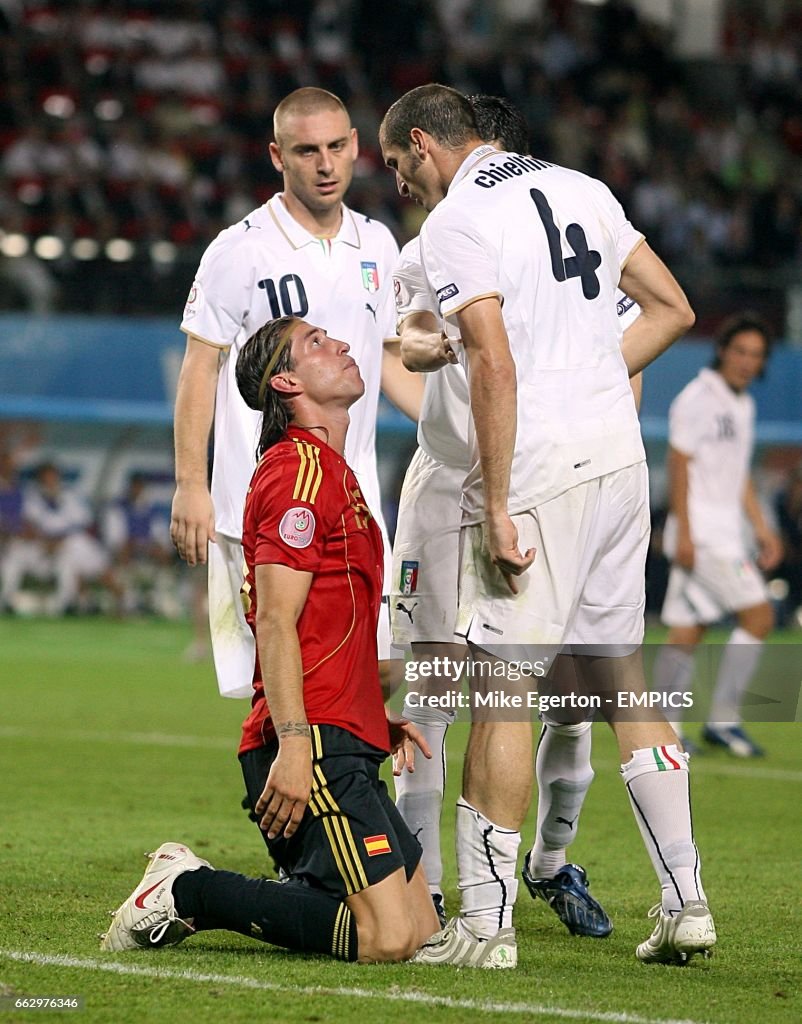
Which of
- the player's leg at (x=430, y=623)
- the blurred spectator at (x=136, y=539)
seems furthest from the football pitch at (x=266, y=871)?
the blurred spectator at (x=136, y=539)

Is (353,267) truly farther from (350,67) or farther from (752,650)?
(350,67)

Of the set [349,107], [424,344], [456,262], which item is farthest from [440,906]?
[349,107]

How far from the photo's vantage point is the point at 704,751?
10.1 metres

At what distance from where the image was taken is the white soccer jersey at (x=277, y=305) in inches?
235

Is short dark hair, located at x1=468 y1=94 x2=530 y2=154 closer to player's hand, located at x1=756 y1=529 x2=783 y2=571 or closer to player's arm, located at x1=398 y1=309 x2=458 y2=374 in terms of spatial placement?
player's arm, located at x1=398 y1=309 x2=458 y2=374

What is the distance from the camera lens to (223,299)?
595 centimetres

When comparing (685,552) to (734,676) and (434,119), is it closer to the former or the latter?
(734,676)

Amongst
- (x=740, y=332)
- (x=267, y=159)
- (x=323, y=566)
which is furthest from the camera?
(x=267, y=159)

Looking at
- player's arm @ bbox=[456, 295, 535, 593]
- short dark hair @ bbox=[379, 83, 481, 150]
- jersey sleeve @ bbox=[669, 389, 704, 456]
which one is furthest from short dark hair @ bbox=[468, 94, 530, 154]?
jersey sleeve @ bbox=[669, 389, 704, 456]

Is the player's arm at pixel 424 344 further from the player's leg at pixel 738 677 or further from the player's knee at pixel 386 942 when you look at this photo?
the player's leg at pixel 738 677

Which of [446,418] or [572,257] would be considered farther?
[446,418]

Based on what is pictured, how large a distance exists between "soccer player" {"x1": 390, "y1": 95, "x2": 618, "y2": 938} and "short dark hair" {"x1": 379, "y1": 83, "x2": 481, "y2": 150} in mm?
501

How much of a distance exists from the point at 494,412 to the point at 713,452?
234 inches

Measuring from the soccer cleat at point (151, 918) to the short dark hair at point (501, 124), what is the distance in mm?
2463
